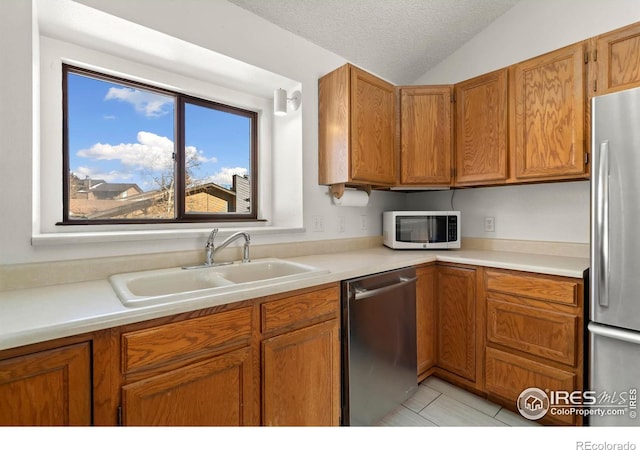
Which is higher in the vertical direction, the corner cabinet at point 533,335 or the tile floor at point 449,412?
the corner cabinet at point 533,335

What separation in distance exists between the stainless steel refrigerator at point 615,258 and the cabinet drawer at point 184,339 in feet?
5.13

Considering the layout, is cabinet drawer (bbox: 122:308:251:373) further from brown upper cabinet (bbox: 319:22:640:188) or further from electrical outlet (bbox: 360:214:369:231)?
electrical outlet (bbox: 360:214:369:231)

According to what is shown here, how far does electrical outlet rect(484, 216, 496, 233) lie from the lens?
2.36 metres

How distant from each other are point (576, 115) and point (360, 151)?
4.10ft

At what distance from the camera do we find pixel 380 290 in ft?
5.40

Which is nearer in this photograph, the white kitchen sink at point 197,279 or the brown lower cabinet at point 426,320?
the white kitchen sink at point 197,279

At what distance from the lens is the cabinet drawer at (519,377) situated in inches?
61.7

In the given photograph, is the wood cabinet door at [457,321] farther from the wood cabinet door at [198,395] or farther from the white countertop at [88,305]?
the wood cabinet door at [198,395]

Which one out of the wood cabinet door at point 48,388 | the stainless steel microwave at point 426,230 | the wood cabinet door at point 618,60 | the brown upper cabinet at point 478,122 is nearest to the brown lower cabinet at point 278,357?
the wood cabinet door at point 48,388

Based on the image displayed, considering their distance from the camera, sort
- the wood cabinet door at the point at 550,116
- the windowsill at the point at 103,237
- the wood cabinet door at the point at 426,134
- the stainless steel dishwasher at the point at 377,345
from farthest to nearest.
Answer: the wood cabinet door at the point at 426,134 → the wood cabinet door at the point at 550,116 → the stainless steel dishwasher at the point at 377,345 → the windowsill at the point at 103,237

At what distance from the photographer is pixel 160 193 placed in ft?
6.01

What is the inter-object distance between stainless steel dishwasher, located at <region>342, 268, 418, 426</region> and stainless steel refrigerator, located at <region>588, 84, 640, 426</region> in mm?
845
